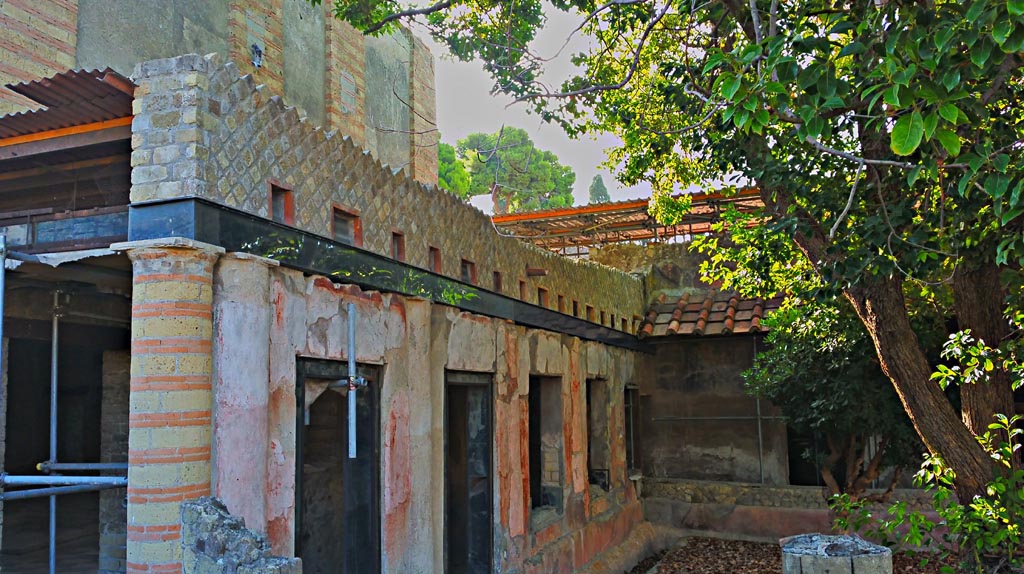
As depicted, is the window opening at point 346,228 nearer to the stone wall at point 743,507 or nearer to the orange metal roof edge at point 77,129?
the orange metal roof edge at point 77,129

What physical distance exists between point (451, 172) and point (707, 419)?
1936 centimetres

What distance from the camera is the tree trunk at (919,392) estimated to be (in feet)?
22.7

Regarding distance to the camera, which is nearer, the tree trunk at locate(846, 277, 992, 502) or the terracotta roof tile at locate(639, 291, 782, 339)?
the tree trunk at locate(846, 277, 992, 502)

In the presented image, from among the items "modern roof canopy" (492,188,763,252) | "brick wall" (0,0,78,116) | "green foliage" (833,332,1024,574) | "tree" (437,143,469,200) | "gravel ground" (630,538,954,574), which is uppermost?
"tree" (437,143,469,200)

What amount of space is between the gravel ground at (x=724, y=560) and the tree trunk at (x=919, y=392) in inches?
154

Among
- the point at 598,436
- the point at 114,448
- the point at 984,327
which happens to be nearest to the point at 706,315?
the point at 598,436

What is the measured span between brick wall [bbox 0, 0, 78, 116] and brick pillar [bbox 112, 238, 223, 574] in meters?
4.76

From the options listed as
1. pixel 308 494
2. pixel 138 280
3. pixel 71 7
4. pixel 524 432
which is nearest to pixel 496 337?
pixel 524 432

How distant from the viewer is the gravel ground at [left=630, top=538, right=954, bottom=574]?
36.1 feet

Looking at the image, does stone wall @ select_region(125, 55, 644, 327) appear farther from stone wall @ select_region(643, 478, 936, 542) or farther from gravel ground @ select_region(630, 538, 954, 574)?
stone wall @ select_region(643, 478, 936, 542)

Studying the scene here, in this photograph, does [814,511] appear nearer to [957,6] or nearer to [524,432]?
[524,432]

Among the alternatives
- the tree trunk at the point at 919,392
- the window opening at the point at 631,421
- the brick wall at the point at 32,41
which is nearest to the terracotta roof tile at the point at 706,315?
the window opening at the point at 631,421

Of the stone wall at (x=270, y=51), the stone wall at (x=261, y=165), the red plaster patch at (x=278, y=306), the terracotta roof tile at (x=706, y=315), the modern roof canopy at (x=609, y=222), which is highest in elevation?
the stone wall at (x=270, y=51)

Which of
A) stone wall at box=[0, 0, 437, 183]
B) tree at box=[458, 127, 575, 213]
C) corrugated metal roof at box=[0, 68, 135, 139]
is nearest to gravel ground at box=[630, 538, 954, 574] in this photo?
stone wall at box=[0, 0, 437, 183]
